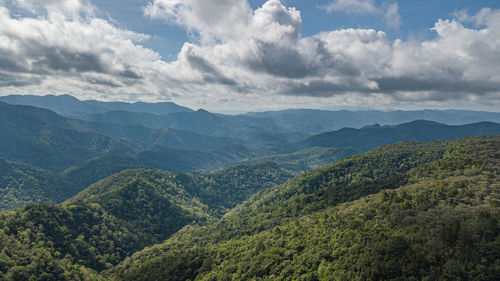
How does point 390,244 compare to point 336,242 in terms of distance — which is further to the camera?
point 336,242

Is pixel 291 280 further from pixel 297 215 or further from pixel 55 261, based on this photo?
pixel 55 261

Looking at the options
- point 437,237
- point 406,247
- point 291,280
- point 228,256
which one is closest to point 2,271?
point 228,256

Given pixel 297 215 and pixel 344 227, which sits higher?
pixel 344 227

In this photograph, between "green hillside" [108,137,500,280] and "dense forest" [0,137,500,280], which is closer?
"green hillside" [108,137,500,280]

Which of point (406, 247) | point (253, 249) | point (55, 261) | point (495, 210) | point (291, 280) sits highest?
Answer: point (495, 210)

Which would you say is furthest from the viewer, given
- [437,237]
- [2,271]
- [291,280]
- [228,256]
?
[228,256]

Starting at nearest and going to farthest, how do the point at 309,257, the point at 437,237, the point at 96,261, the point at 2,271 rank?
the point at 437,237 < the point at 309,257 < the point at 2,271 < the point at 96,261

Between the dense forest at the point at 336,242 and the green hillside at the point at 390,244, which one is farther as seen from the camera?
the dense forest at the point at 336,242

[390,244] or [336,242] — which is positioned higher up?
[390,244]

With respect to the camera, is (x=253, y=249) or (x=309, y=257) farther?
(x=253, y=249)
